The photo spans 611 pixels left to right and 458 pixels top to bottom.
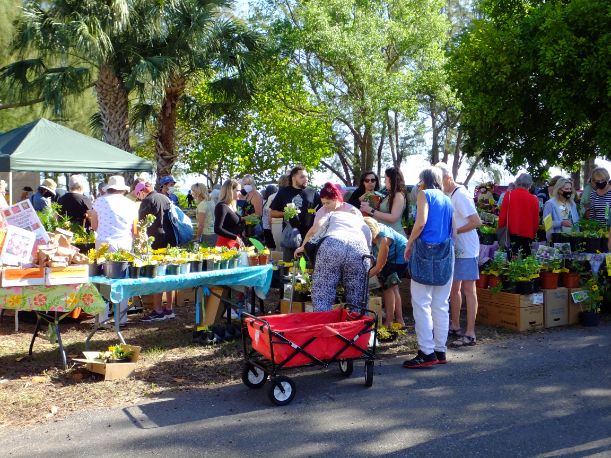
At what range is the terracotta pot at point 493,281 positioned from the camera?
781 centimetres

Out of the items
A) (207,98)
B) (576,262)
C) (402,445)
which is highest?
(207,98)

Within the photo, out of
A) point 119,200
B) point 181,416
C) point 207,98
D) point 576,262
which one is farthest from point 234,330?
point 207,98

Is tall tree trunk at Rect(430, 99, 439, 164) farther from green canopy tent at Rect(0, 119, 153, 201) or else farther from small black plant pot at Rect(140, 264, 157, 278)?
small black plant pot at Rect(140, 264, 157, 278)

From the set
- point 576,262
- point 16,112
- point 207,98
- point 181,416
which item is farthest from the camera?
point 16,112

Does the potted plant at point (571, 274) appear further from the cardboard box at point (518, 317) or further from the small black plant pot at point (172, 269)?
the small black plant pot at point (172, 269)

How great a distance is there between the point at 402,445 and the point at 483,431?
0.59 meters

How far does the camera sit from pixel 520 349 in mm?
6652

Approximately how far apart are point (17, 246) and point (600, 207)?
24.9 ft

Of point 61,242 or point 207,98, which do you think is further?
point 207,98

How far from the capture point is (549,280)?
7797 mm

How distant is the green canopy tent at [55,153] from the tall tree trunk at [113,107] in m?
6.85

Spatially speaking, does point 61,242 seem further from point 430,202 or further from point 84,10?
point 84,10

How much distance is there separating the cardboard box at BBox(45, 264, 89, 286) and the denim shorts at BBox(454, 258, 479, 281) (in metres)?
3.50

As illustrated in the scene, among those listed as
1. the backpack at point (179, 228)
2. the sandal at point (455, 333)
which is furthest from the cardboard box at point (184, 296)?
the sandal at point (455, 333)
